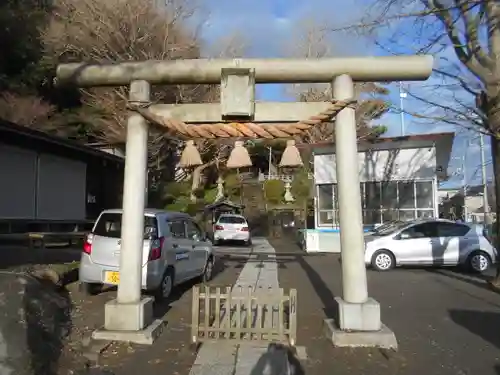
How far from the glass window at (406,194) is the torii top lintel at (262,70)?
48.6 feet

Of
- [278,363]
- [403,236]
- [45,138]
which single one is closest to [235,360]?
[278,363]

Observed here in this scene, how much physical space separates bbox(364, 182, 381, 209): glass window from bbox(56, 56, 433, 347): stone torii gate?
15.1 m

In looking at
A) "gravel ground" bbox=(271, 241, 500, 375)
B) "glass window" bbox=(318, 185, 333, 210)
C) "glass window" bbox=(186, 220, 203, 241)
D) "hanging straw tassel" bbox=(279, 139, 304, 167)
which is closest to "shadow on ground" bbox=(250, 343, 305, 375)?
"gravel ground" bbox=(271, 241, 500, 375)

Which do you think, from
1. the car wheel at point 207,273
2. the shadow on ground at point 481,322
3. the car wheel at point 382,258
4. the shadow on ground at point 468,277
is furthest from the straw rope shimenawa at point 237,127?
the car wheel at point 382,258

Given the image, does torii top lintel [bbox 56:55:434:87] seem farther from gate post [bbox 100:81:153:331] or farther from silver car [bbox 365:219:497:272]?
silver car [bbox 365:219:497:272]

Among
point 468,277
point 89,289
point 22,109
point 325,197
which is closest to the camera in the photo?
point 89,289

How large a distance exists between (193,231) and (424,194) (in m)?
13.0

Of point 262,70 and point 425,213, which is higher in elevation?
point 262,70

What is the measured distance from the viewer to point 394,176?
21.1m

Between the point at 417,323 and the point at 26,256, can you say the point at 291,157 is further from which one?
the point at 26,256

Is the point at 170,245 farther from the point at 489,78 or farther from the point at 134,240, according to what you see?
the point at 489,78

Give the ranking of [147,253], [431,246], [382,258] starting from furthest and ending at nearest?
[382,258] → [431,246] → [147,253]

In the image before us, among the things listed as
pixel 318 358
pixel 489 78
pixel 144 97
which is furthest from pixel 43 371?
pixel 489 78

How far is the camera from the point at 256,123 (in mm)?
7145
